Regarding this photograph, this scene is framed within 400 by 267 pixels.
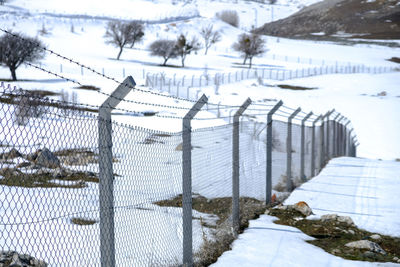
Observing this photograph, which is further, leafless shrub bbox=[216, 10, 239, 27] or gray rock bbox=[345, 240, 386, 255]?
leafless shrub bbox=[216, 10, 239, 27]

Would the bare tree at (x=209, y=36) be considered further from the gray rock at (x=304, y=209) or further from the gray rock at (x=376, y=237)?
the gray rock at (x=376, y=237)

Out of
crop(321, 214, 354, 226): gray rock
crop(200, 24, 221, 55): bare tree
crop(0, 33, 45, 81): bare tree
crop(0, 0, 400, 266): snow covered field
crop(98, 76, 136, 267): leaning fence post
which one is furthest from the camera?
crop(200, 24, 221, 55): bare tree

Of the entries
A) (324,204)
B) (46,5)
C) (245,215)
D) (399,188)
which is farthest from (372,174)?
(46,5)

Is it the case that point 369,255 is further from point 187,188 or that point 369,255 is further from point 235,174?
point 187,188

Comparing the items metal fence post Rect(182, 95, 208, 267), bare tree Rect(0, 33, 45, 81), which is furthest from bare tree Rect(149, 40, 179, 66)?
metal fence post Rect(182, 95, 208, 267)

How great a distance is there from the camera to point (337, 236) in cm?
864

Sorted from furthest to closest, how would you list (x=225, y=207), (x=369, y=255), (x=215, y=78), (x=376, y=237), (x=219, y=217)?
1. (x=215, y=78)
2. (x=225, y=207)
3. (x=219, y=217)
4. (x=376, y=237)
5. (x=369, y=255)

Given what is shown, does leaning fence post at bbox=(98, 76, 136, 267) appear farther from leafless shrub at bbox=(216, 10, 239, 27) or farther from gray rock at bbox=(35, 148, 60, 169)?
leafless shrub at bbox=(216, 10, 239, 27)

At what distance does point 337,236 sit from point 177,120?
71.4 ft

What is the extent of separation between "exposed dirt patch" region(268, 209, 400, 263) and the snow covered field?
30cm

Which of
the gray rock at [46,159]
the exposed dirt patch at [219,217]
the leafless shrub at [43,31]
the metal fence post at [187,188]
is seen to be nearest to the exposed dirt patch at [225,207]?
the exposed dirt patch at [219,217]

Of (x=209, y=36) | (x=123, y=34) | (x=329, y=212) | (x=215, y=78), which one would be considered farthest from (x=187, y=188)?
(x=209, y=36)

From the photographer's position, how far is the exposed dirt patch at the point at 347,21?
14125 centimetres

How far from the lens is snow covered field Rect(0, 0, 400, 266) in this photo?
686 cm
